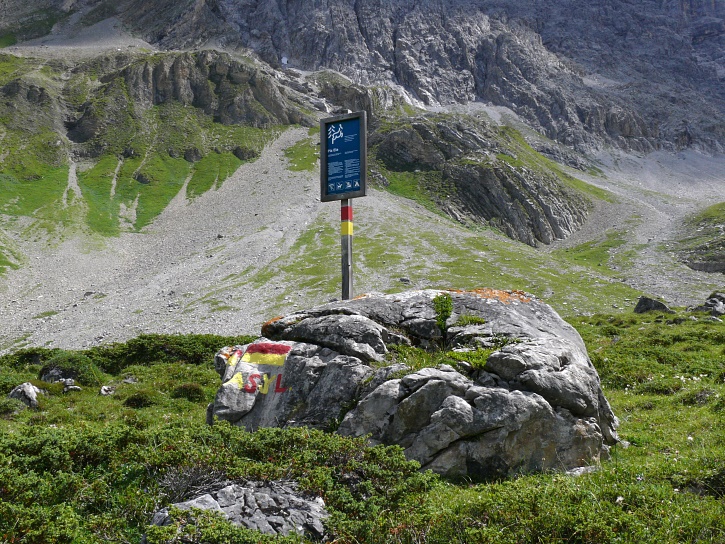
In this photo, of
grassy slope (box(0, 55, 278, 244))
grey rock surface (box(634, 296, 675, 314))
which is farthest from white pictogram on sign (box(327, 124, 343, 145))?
grassy slope (box(0, 55, 278, 244))

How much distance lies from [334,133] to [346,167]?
4.90 feet

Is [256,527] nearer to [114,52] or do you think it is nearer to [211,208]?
[211,208]

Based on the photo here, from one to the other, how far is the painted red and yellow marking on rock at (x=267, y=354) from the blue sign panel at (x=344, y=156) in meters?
7.11

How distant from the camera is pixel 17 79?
139750 millimetres

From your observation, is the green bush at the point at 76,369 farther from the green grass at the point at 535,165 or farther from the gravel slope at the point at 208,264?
the green grass at the point at 535,165

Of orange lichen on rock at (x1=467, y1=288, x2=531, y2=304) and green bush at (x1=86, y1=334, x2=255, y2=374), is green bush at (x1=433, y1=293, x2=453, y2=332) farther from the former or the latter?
green bush at (x1=86, y1=334, x2=255, y2=374)

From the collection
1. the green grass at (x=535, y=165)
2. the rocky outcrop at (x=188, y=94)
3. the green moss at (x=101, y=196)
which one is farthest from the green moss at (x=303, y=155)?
the green grass at (x=535, y=165)

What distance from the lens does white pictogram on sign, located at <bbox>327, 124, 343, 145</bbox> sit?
58.6ft

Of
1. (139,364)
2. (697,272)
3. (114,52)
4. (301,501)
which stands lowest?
(697,272)

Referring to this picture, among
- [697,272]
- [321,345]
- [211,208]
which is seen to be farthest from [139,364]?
[697,272]

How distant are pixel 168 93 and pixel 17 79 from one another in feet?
138

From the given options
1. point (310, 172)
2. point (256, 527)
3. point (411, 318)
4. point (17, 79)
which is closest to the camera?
point (256, 527)

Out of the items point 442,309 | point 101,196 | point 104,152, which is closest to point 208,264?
point 101,196

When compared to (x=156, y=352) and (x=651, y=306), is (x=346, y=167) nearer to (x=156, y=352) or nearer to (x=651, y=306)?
(x=156, y=352)
